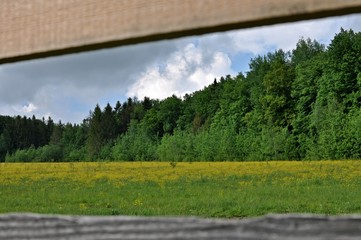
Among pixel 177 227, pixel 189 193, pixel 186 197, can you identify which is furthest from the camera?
pixel 189 193

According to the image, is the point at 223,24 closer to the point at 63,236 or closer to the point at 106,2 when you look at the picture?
the point at 106,2

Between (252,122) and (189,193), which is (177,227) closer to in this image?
(189,193)

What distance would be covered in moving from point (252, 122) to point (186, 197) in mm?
31010

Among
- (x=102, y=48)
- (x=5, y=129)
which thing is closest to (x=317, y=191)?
(x=102, y=48)

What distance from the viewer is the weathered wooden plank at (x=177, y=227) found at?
2.05 ft

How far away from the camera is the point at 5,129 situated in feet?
188

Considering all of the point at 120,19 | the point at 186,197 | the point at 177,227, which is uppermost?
the point at 120,19

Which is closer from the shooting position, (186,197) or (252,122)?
(186,197)

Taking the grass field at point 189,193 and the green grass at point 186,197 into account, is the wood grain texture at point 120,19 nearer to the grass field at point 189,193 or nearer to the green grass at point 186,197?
the green grass at point 186,197

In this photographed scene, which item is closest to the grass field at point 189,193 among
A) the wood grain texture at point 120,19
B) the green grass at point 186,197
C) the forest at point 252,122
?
the green grass at point 186,197

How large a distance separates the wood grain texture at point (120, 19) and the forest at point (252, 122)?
41.3 meters

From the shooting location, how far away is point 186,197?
17031 mm

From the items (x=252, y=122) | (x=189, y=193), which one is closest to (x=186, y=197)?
(x=189, y=193)

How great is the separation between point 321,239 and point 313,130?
45226 millimetres
